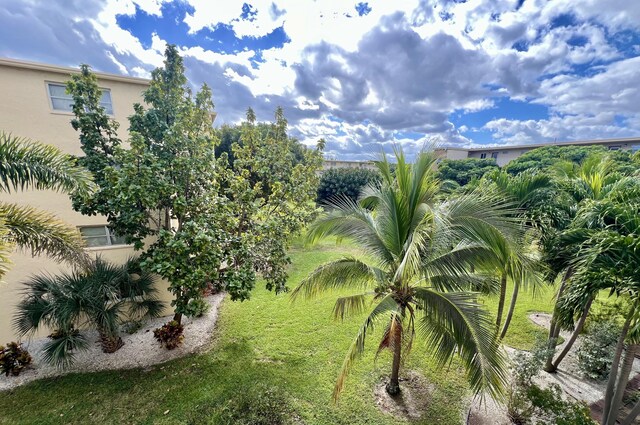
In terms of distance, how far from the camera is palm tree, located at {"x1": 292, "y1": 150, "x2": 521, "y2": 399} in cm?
379

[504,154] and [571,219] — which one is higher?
[504,154]

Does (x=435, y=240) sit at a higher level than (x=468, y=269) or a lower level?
higher

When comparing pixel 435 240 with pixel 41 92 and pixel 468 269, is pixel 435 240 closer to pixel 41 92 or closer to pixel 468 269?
pixel 468 269

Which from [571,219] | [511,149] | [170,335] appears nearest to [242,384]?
[170,335]

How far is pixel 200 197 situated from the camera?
7.04 m

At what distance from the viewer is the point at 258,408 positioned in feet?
17.8

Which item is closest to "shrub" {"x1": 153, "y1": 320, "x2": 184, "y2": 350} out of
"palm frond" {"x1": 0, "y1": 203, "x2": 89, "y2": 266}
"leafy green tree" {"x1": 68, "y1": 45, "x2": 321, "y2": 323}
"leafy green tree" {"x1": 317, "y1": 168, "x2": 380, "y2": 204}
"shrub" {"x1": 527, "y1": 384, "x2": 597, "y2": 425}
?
"leafy green tree" {"x1": 68, "y1": 45, "x2": 321, "y2": 323}

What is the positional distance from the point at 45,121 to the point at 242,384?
31.7 ft

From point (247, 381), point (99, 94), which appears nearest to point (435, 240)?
point (247, 381)

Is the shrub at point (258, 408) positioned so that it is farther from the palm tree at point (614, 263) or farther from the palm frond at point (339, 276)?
the palm tree at point (614, 263)

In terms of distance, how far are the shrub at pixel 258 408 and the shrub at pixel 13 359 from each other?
6237mm

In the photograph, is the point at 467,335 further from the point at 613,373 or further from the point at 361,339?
the point at 613,373

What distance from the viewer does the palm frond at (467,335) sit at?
3516 millimetres

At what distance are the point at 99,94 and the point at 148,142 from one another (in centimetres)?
154
